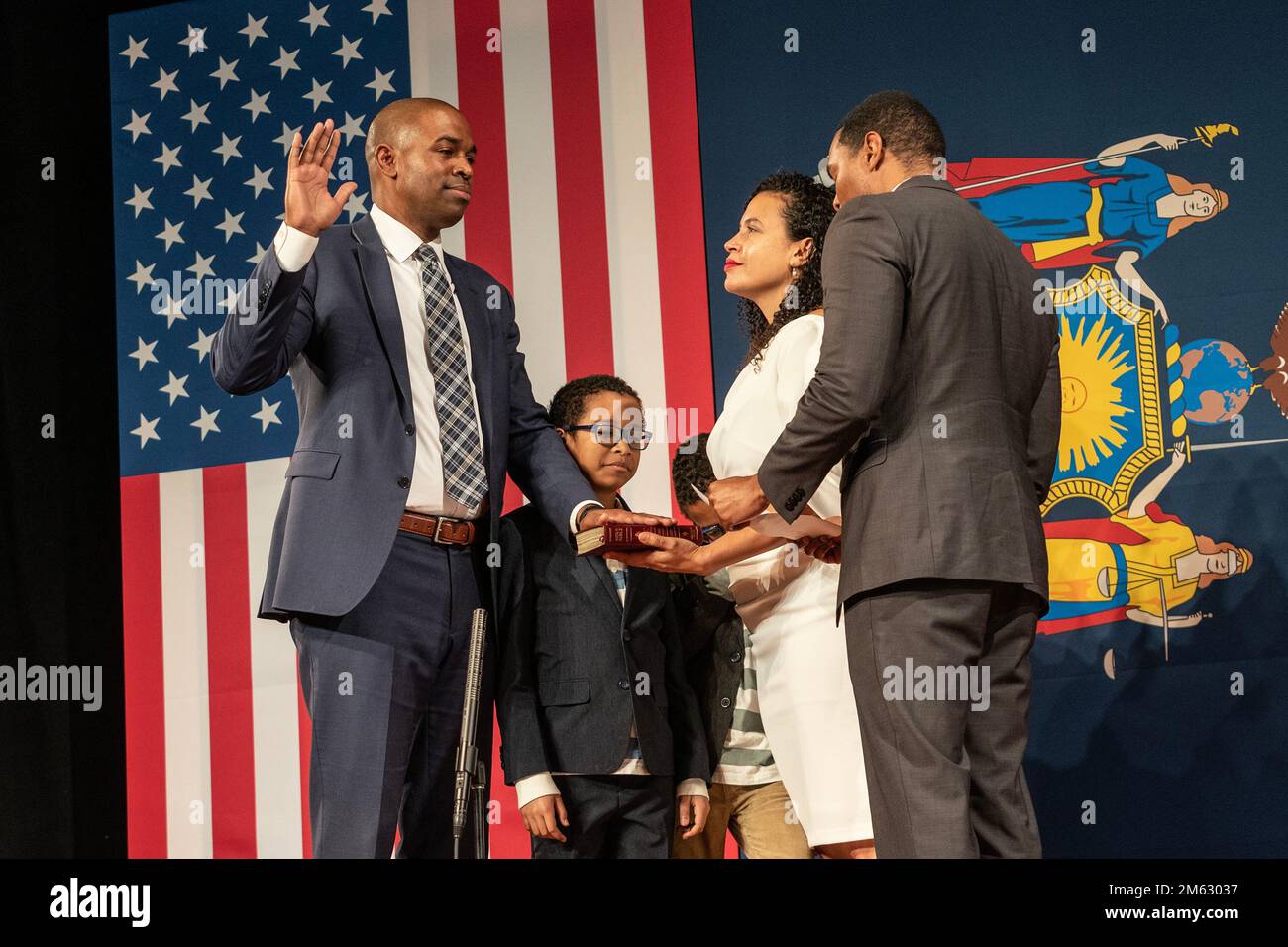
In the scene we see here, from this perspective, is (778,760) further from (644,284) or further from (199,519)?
(199,519)

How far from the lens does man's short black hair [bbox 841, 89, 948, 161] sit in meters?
3.04

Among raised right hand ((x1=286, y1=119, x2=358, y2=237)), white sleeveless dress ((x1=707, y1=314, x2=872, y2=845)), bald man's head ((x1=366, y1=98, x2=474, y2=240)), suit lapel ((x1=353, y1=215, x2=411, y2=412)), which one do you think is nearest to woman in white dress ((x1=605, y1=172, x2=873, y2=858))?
white sleeveless dress ((x1=707, y1=314, x2=872, y2=845))

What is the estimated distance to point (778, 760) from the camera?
129 inches

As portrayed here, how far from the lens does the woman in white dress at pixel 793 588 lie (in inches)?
125

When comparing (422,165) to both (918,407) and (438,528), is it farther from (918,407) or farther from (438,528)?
(918,407)

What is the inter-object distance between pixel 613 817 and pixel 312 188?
155 cm

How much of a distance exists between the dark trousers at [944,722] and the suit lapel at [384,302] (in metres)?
1.15

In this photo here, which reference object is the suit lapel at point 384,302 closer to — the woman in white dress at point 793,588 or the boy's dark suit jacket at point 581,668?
the boy's dark suit jacket at point 581,668

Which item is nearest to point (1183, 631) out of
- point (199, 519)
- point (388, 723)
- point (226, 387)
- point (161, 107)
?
point (388, 723)

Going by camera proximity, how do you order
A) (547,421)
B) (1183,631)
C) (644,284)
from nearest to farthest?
(547,421)
(1183,631)
(644,284)

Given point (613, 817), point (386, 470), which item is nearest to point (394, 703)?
point (386, 470)

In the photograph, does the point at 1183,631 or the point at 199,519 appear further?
the point at 199,519

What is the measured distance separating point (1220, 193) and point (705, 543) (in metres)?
2.03

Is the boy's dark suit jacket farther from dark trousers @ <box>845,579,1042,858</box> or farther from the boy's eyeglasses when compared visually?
dark trousers @ <box>845,579,1042,858</box>
